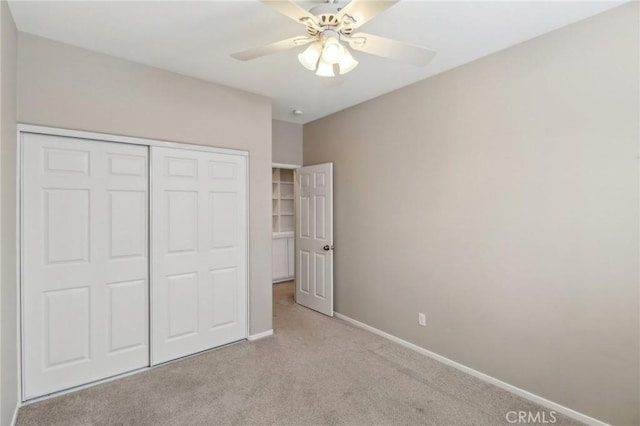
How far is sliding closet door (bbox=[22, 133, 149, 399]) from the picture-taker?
2266mm

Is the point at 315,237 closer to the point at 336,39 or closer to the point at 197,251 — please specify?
the point at 197,251

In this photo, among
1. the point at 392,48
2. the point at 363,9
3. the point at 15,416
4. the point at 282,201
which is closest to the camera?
the point at 363,9

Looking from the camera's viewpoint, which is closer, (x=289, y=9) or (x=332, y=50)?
(x=289, y=9)

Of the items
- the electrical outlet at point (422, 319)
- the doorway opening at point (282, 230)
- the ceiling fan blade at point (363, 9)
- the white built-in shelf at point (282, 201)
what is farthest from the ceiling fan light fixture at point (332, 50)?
the white built-in shelf at point (282, 201)

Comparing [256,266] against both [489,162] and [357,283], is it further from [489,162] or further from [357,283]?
[489,162]

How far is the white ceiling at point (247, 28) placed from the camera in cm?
193

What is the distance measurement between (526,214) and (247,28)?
8.06 feet

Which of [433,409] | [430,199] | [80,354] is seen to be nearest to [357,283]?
[430,199]

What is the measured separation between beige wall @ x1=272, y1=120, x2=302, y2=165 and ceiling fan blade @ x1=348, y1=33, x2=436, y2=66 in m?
2.68

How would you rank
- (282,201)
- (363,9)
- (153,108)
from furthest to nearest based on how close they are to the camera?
1. (282,201)
2. (153,108)
3. (363,9)

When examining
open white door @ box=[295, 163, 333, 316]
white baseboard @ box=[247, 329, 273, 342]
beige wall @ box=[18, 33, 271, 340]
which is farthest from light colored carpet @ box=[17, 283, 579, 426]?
open white door @ box=[295, 163, 333, 316]

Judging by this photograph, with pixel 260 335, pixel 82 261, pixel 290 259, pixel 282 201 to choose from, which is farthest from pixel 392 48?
pixel 290 259

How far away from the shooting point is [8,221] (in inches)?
75.9

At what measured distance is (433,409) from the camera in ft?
7.22
